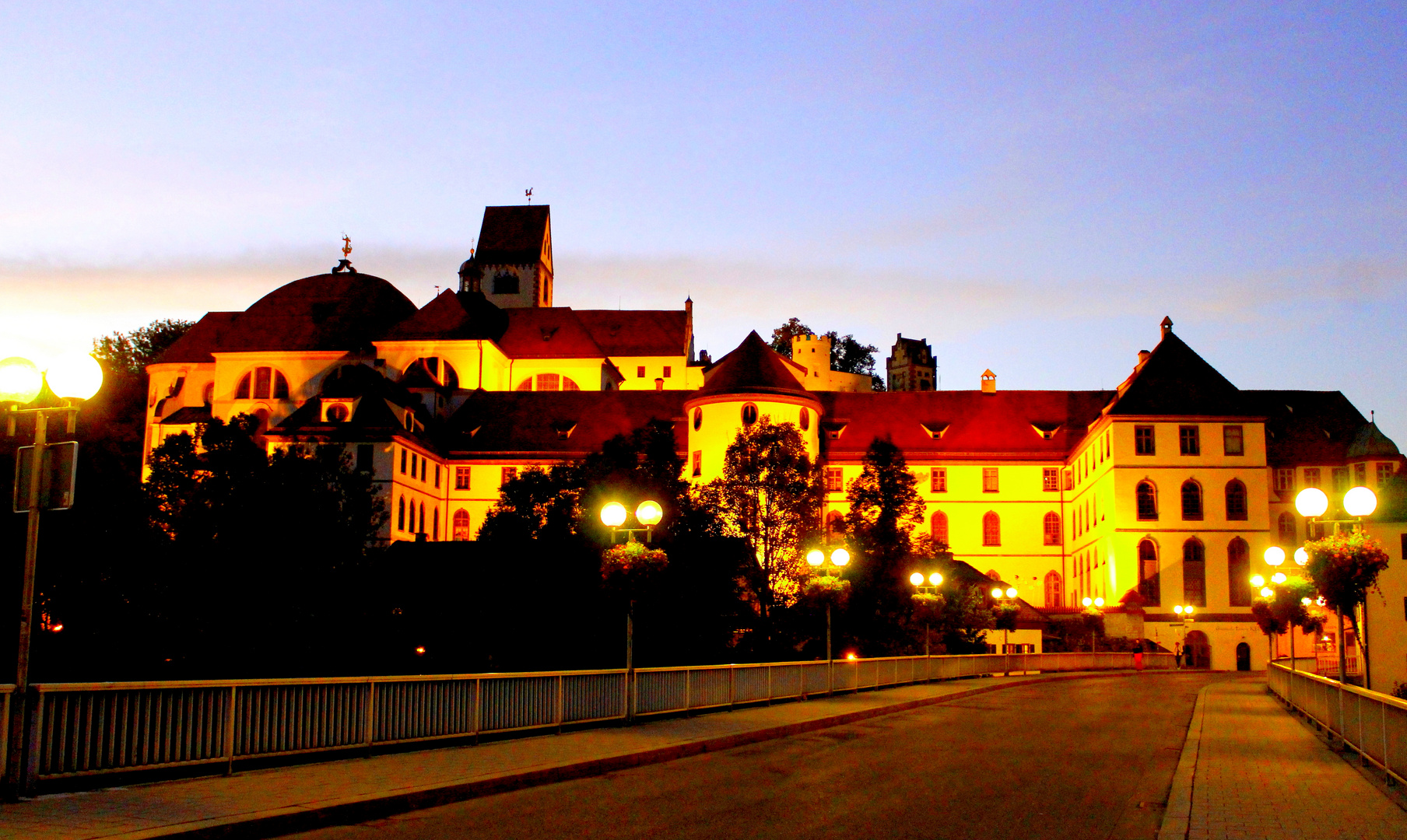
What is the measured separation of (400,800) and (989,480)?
79.1 m

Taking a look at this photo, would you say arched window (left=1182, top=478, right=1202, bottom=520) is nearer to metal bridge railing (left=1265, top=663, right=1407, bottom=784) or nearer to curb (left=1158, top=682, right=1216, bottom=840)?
metal bridge railing (left=1265, top=663, right=1407, bottom=784)

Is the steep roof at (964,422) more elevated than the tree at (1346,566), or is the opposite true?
the steep roof at (964,422)

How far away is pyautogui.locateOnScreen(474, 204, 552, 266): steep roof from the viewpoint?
409ft

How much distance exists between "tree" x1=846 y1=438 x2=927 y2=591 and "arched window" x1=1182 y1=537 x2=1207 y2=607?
57.3ft

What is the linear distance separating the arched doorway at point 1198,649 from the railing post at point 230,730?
225 ft

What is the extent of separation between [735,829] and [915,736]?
435 inches

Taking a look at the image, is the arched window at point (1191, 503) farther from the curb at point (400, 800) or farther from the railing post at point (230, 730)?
the railing post at point (230, 730)

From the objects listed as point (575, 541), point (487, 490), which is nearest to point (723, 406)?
point (487, 490)

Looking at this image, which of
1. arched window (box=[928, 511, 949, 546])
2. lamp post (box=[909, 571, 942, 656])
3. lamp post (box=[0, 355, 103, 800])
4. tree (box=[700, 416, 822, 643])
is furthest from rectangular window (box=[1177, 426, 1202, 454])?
lamp post (box=[0, 355, 103, 800])

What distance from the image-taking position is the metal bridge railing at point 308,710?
11914 mm

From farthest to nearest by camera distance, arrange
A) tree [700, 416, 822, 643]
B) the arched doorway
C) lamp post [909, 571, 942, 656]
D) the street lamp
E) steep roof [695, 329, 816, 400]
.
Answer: the arched doorway
steep roof [695, 329, 816, 400]
tree [700, 416, 822, 643]
lamp post [909, 571, 942, 656]
the street lamp

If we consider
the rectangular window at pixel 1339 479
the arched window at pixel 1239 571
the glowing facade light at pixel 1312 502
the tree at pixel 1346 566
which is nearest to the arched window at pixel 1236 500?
the arched window at pixel 1239 571

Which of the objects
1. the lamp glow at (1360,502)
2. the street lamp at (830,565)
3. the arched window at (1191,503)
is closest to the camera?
the lamp glow at (1360,502)

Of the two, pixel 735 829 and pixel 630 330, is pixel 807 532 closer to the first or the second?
pixel 735 829
